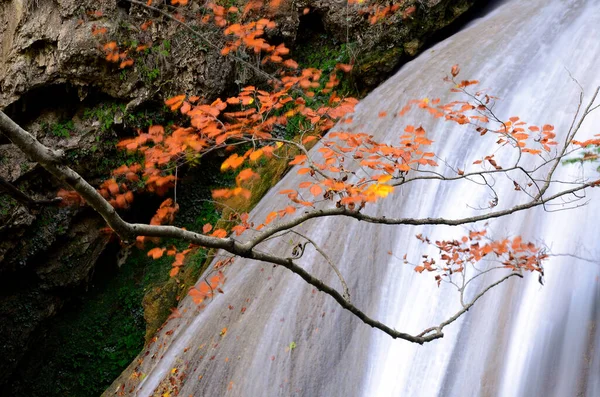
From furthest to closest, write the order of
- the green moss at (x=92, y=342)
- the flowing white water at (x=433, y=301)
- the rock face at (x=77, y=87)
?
the green moss at (x=92, y=342)
the rock face at (x=77, y=87)
the flowing white water at (x=433, y=301)

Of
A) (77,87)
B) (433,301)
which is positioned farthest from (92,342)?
(433,301)

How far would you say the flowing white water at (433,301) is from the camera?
359 cm

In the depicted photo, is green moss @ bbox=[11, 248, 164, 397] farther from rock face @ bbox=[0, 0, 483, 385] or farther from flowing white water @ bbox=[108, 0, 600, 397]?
flowing white water @ bbox=[108, 0, 600, 397]

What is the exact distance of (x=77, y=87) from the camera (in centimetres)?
712

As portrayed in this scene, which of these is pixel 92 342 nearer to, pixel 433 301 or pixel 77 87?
pixel 77 87

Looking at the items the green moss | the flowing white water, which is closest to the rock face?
the green moss

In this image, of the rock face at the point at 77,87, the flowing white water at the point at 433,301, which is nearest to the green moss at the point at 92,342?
the rock face at the point at 77,87

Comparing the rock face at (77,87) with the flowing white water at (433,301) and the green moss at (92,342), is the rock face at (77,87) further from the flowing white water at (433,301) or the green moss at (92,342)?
the flowing white water at (433,301)

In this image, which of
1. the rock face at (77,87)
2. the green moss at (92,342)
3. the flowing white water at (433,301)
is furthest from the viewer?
the green moss at (92,342)

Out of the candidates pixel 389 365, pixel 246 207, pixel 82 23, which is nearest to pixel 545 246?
pixel 389 365

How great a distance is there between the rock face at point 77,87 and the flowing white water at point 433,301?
129 cm

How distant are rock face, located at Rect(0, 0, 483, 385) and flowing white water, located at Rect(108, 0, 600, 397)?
4.23ft

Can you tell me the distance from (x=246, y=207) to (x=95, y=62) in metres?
3.16

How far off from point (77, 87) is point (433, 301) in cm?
609
